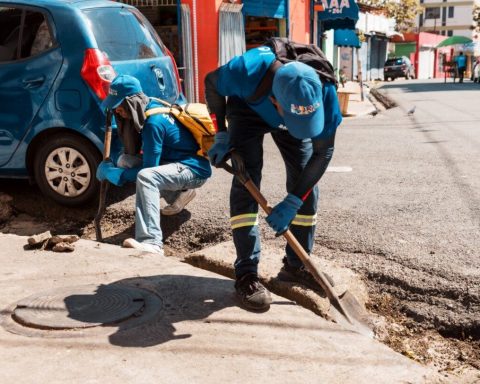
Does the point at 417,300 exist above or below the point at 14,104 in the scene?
below

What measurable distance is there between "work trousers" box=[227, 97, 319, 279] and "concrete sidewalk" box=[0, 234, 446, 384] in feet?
1.08

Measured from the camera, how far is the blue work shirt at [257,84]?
128 inches

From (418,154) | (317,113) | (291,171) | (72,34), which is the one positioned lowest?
(418,154)

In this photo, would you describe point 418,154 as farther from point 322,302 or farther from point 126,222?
point 322,302

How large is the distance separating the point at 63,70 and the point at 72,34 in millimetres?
309

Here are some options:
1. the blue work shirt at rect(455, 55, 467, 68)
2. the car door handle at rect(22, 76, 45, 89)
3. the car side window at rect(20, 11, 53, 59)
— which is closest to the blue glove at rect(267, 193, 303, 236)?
the car door handle at rect(22, 76, 45, 89)

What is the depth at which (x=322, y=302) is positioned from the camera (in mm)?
3715

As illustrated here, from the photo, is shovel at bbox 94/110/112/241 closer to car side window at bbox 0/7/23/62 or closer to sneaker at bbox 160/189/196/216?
sneaker at bbox 160/189/196/216

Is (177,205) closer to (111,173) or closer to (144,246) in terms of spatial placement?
(111,173)

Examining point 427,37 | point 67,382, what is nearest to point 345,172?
point 67,382

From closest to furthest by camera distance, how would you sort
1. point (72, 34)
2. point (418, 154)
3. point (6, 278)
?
point (6, 278)
point (72, 34)
point (418, 154)

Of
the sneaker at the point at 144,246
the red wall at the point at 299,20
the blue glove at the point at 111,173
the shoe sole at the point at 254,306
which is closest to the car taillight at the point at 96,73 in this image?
the blue glove at the point at 111,173

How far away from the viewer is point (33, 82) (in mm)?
5535

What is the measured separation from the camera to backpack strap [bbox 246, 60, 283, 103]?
3195 millimetres
